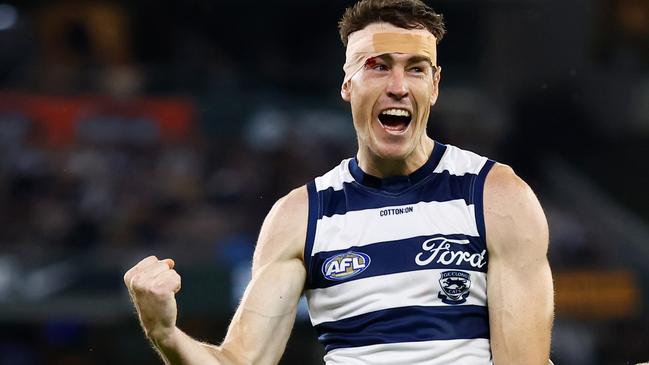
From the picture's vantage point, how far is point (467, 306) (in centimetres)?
332

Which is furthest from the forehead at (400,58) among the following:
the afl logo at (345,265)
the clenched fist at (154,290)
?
the clenched fist at (154,290)

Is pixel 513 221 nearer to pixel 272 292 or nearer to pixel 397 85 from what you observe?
pixel 397 85

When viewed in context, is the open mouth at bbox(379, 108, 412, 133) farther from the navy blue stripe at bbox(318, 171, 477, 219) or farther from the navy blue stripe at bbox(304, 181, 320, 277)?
the navy blue stripe at bbox(304, 181, 320, 277)

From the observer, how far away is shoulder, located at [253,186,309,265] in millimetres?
3492

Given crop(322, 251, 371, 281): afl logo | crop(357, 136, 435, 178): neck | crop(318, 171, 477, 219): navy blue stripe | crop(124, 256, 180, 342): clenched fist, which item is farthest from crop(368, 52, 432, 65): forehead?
crop(124, 256, 180, 342): clenched fist

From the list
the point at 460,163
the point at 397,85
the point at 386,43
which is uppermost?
the point at 386,43

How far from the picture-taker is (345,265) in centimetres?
341

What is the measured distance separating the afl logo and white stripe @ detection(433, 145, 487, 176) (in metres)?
0.35

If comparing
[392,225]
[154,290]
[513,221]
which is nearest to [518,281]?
[513,221]

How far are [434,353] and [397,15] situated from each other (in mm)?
1015

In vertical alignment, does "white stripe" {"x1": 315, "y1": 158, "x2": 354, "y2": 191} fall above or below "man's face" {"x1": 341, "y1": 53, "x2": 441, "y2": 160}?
below

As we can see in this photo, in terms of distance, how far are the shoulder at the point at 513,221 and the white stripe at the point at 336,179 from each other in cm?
47

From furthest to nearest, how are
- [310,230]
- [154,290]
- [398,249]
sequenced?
[310,230], [398,249], [154,290]

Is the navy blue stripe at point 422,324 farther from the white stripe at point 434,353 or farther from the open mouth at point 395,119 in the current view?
the open mouth at point 395,119
